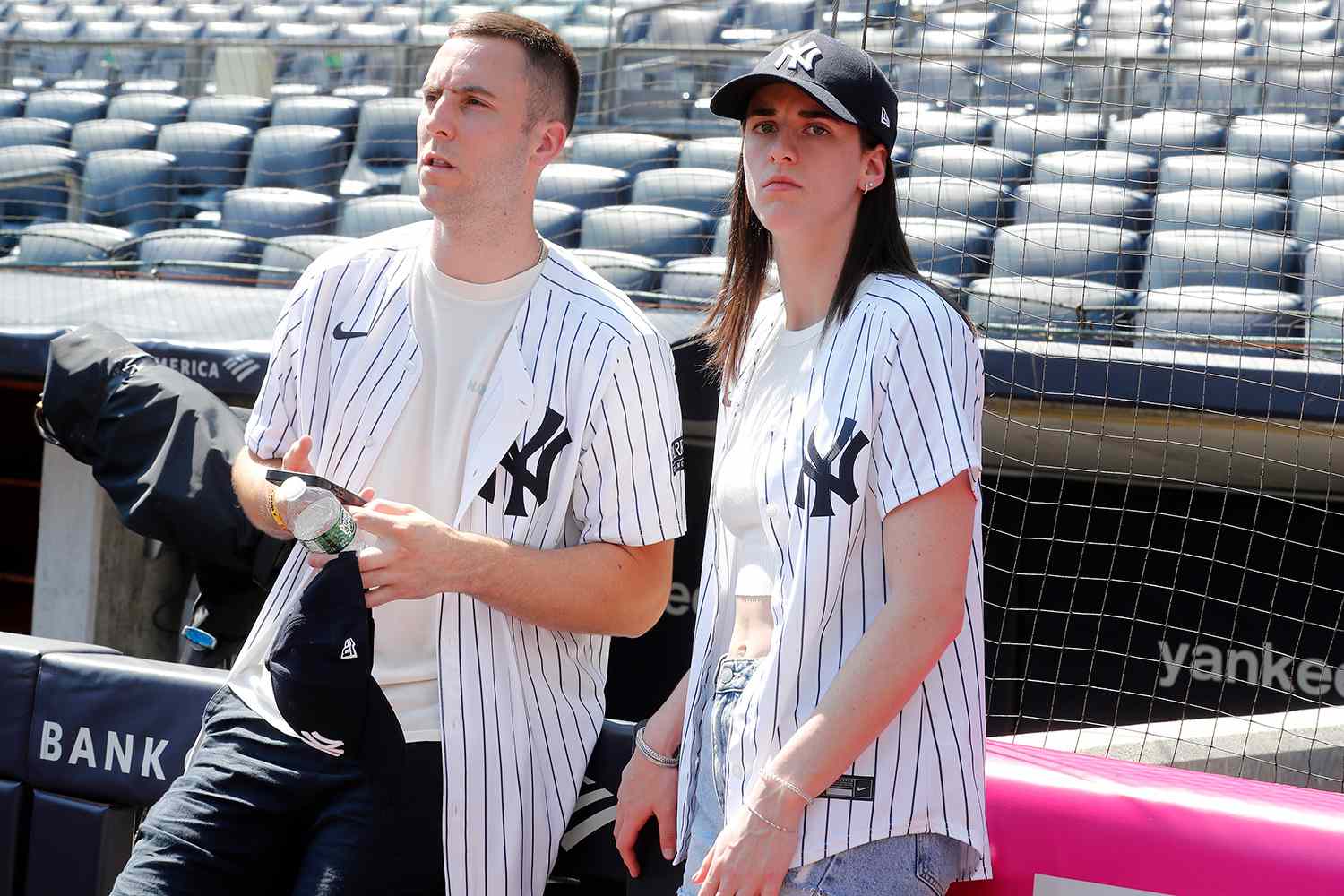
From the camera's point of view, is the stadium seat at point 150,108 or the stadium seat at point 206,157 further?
the stadium seat at point 150,108

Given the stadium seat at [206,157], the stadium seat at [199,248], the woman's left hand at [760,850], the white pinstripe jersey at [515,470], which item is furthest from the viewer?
the stadium seat at [206,157]

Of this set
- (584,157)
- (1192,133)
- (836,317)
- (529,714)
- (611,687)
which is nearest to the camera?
(836,317)

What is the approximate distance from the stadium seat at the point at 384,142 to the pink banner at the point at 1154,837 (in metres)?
5.45

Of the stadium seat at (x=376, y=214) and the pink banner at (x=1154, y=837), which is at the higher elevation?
the stadium seat at (x=376, y=214)

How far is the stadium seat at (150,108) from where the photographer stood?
7594mm

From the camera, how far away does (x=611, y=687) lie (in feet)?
14.6

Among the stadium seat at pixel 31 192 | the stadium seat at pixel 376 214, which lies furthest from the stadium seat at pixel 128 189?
the stadium seat at pixel 376 214

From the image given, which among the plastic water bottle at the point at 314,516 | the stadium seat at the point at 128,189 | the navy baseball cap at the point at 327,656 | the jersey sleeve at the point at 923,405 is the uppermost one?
the stadium seat at the point at 128,189

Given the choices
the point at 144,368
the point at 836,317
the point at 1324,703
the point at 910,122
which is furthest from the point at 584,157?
the point at 836,317

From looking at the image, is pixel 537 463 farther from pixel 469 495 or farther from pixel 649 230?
pixel 649 230

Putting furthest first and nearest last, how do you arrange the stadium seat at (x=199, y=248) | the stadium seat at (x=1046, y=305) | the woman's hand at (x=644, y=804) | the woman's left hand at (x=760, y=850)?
the stadium seat at (x=199, y=248)
the stadium seat at (x=1046, y=305)
the woman's hand at (x=644, y=804)
the woman's left hand at (x=760, y=850)

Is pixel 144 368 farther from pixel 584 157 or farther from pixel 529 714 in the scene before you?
pixel 584 157

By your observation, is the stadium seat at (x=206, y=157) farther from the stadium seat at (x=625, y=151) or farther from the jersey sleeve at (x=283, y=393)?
the jersey sleeve at (x=283, y=393)

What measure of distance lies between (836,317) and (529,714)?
679 millimetres
